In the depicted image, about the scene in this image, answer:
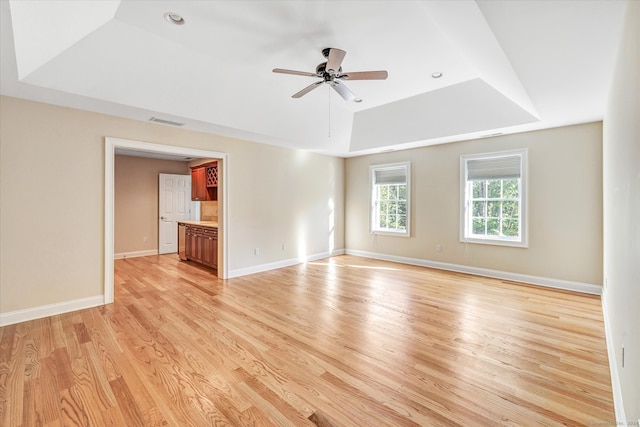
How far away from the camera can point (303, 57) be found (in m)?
3.18

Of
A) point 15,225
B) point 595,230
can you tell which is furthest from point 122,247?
point 595,230

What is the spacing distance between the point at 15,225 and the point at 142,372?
250cm

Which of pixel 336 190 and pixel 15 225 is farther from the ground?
pixel 336 190

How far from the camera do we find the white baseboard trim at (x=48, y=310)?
10.4 feet

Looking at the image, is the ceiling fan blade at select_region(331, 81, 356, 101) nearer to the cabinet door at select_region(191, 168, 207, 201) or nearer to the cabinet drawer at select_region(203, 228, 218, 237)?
the cabinet drawer at select_region(203, 228, 218, 237)

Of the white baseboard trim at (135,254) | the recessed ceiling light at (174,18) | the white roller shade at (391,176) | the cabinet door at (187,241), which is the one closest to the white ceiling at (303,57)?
the recessed ceiling light at (174,18)

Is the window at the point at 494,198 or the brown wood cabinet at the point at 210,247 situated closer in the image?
the window at the point at 494,198

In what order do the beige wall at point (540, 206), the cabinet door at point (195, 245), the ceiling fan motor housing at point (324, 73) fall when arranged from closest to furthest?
the ceiling fan motor housing at point (324, 73) → the beige wall at point (540, 206) → the cabinet door at point (195, 245)

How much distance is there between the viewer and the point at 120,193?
6938 mm

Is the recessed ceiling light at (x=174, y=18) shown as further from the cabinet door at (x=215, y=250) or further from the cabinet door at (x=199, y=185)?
the cabinet door at (x=199, y=185)

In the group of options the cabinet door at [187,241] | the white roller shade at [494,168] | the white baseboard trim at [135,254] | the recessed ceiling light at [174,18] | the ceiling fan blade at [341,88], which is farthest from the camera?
the white baseboard trim at [135,254]

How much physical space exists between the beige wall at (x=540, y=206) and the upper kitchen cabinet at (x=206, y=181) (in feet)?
14.4

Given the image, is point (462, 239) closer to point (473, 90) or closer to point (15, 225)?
point (473, 90)

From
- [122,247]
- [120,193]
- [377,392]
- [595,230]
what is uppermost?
[120,193]
